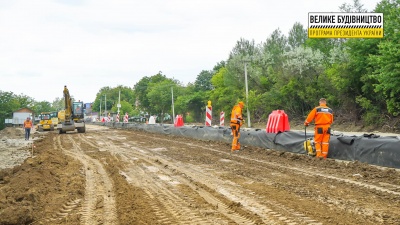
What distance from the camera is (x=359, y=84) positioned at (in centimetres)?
3238

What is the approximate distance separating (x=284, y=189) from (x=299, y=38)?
6586 cm

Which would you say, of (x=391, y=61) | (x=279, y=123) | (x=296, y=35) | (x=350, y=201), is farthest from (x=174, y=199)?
(x=296, y=35)

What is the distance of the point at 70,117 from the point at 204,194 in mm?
26041

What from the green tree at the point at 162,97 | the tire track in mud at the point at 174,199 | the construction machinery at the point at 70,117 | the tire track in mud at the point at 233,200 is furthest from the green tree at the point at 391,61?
the green tree at the point at 162,97

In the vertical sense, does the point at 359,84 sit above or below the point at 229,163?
above

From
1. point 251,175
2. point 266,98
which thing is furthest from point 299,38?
point 251,175

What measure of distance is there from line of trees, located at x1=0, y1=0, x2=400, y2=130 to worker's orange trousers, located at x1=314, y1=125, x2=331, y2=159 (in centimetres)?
1433

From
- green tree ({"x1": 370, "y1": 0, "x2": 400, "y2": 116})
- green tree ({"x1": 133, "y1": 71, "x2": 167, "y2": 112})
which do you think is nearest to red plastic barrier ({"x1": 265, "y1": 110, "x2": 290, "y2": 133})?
green tree ({"x1": 370, "y1": 0, "x2": 400, "y2": 116})

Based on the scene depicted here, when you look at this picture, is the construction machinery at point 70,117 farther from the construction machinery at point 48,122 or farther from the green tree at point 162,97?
the green tree at point 162,97

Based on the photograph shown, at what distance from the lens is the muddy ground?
4.85m

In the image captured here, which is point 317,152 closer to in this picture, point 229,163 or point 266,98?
point 229,163

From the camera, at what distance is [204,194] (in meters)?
6.26

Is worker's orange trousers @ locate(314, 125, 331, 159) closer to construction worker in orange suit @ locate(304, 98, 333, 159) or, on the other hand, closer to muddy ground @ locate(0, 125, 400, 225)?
construction worker in orange suit @ locate(304, 98, 333, 159)

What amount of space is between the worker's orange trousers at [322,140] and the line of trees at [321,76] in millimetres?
14328
